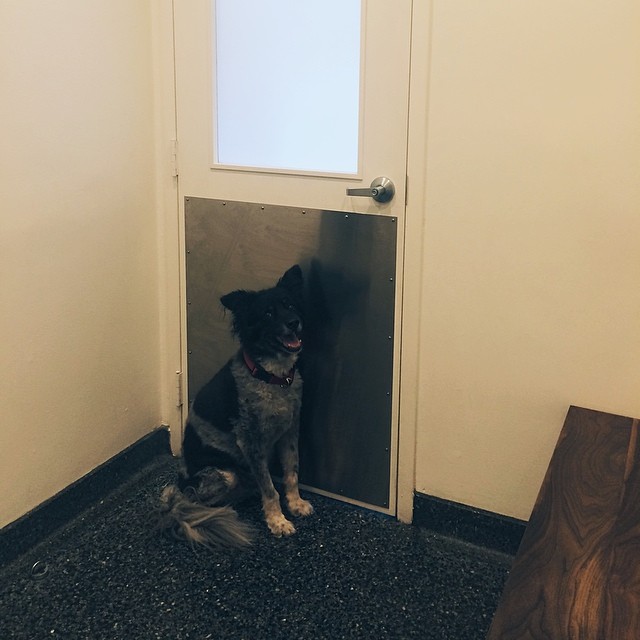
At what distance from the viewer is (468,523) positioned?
2.19 metres

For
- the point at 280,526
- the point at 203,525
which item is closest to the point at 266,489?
the point at 280,526

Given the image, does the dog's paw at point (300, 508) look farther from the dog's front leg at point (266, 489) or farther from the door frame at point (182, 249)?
the door frame at point (182, 249)

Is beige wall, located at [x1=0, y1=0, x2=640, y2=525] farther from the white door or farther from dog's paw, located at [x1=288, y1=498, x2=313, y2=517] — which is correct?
dog's paw, located at [x1=288, y1=498, x2=313, y2=517]

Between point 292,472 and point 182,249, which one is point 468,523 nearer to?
point 292,472

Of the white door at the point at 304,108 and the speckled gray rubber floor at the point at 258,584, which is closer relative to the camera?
the speckled gray rubber floor at the point at 258,584

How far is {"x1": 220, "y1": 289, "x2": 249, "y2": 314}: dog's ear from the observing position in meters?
2.20

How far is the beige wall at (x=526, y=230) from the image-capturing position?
1.78 meters

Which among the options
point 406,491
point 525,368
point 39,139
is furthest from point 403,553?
point 39,139

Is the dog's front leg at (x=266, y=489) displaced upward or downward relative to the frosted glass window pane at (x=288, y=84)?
downward

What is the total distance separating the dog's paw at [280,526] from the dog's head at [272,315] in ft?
1.75

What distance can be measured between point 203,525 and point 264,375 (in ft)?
1.62

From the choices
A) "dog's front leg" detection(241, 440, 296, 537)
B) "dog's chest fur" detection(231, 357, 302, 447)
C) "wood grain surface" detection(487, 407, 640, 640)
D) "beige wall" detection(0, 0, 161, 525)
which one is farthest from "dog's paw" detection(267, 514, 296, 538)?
"wood grain surface" detection(487, 407, 640, 640)

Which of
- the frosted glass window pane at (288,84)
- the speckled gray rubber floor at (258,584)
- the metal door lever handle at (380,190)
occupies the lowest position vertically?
the speckled gray rubber floor at (258,584)

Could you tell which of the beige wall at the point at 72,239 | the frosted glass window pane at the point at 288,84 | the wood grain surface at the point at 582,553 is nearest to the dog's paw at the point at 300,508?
the beige wall at the point at 72,239
